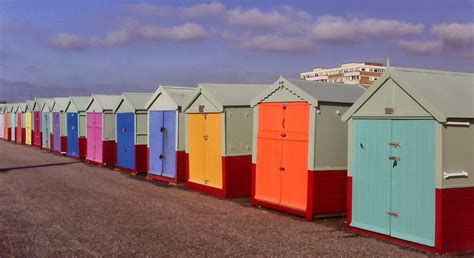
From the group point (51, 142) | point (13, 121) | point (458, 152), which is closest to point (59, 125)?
point (51, 142)

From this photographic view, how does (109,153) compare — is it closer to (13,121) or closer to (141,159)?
(141,159)

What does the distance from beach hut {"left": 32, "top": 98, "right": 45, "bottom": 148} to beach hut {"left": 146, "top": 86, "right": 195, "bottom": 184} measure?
17.7 meters

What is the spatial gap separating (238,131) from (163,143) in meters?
4.17

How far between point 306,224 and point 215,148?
4809 millimetres

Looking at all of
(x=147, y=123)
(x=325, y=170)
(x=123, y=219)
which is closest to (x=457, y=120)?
(x=325, y=170)

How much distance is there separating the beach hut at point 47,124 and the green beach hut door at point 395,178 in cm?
2495

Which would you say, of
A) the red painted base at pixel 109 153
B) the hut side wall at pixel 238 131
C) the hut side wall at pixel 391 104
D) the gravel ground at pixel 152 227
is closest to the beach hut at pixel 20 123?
the red painted base at pixel 109 153

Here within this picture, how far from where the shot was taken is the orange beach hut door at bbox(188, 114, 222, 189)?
14.9 metres

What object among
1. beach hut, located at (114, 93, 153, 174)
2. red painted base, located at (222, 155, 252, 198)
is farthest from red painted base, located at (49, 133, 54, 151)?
red painted base, located at (222, 155, 252, 198)

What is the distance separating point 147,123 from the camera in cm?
1956

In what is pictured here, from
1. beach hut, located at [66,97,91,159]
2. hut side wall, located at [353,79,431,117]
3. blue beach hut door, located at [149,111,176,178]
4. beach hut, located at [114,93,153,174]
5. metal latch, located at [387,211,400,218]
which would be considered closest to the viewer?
hut side wall, located at [353,79,431,117]

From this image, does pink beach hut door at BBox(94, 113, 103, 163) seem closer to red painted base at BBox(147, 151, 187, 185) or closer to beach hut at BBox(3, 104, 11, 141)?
red painted base at BBox(147, 151, 187, 185)

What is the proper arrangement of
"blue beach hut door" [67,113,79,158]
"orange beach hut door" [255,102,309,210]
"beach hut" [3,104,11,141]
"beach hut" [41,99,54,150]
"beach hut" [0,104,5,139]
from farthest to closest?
"beach hut" [0,104,5,139], "beach hut" [3,104,11,141], "beach hut" [41,99,54,150], "blue beach hut door" [67,113,79,158], "orange beach hut door" [255,102,309,210]

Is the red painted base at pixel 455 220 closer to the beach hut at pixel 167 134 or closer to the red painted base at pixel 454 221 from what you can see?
the red painted base at pixel 454 221
